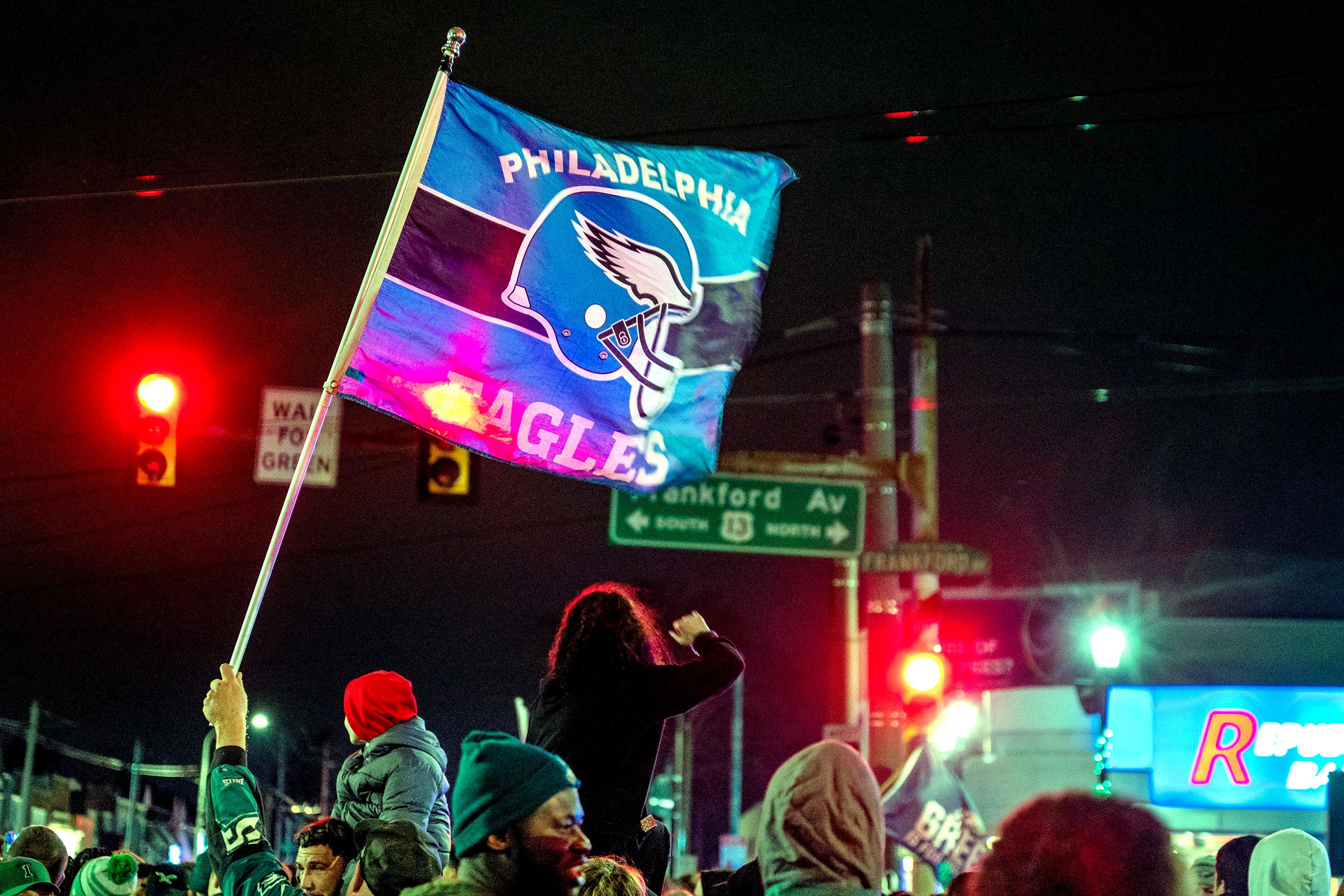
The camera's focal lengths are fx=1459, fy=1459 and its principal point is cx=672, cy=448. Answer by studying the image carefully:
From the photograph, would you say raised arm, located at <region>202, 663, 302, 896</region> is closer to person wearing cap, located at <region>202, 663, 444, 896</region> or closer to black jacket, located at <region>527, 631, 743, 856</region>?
person wearing cap, located at <region>202, 663, 444, 896</region>

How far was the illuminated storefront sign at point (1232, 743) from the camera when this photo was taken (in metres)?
24.3

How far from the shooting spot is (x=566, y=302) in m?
6.89

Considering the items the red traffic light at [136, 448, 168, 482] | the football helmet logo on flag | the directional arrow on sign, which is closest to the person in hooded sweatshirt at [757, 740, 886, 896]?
the football helmet logo on flag

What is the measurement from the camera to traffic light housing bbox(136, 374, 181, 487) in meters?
14.1

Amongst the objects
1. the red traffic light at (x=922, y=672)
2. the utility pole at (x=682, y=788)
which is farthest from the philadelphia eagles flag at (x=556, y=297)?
the utility pole at (x=682, y=788)

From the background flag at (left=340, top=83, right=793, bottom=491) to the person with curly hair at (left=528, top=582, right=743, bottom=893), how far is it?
166cm

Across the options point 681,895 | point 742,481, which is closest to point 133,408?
point 742,481

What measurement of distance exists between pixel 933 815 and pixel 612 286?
21.2 ft

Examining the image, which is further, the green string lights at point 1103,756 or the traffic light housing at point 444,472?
the green string lights at point 1103,756

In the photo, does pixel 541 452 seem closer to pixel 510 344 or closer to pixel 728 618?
pixel 510 344

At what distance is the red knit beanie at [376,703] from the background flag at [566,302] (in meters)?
1.34

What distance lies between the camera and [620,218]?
23.3 ft

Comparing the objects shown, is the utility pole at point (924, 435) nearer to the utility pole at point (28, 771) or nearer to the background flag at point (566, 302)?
the background flag at point (566, 302)

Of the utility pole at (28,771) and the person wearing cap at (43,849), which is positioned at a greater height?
the person wearing cap at (43,849)
